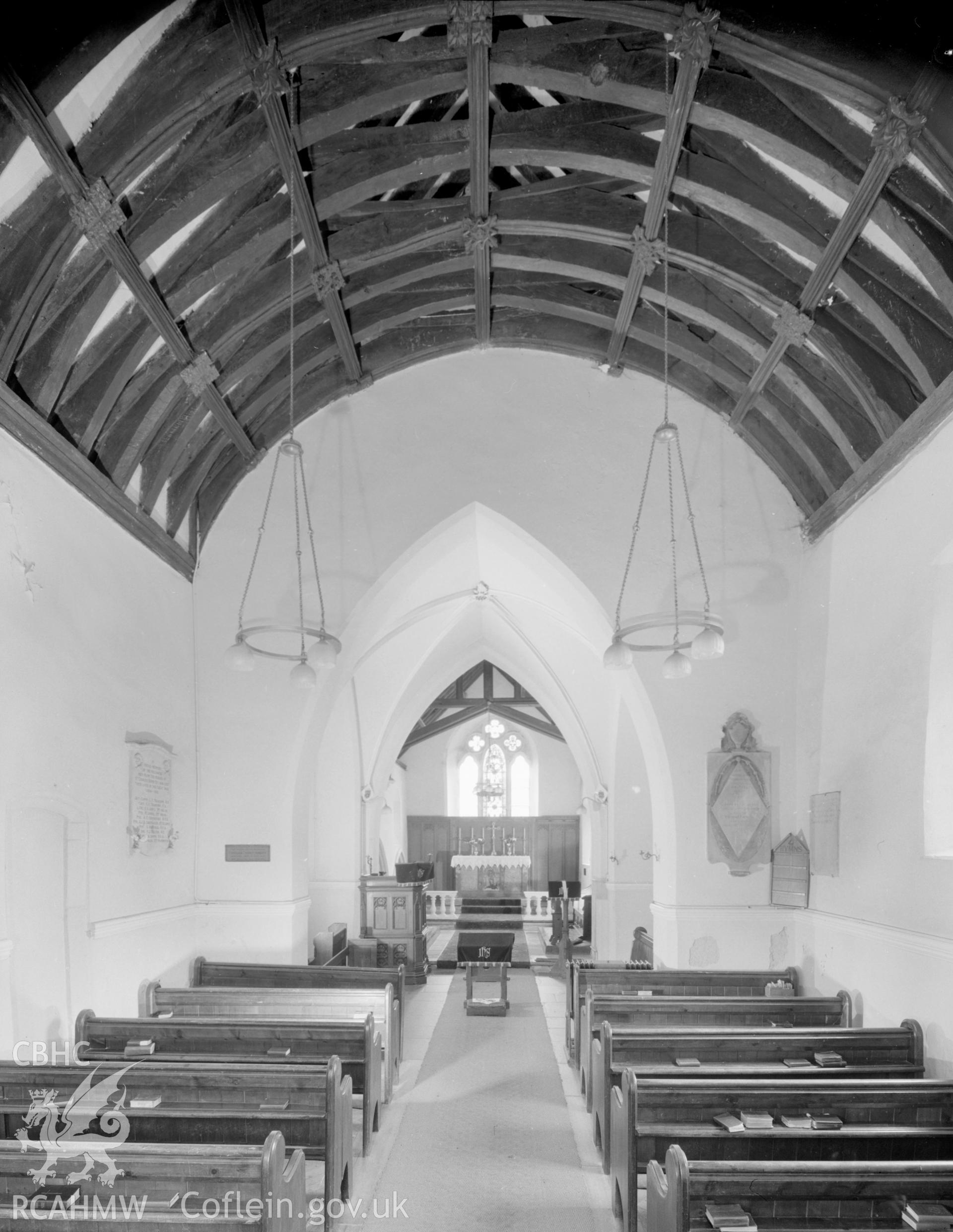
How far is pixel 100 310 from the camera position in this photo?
571cm

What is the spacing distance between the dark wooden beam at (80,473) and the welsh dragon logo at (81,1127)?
3.36m

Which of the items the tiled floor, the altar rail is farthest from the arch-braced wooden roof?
the altar rail

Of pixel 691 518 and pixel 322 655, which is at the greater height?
pixel 691 518

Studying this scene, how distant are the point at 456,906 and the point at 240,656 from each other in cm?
1381

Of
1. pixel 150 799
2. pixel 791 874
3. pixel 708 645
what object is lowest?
pixel 791 874

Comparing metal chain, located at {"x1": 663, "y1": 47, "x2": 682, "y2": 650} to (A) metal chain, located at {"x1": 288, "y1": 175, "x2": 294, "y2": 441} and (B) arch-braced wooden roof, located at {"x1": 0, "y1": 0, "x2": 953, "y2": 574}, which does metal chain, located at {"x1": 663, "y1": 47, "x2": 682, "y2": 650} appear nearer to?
(B) arch-braced wooden roof, located at {"x1": 0, "y1": 0, "x2": 953, "y2": 574}

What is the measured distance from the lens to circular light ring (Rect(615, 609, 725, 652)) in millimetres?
6645

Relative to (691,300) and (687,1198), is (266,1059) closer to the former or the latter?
(687,1198)

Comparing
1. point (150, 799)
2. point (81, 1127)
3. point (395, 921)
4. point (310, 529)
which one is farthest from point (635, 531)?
point (395, 921)

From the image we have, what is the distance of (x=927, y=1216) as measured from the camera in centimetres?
365

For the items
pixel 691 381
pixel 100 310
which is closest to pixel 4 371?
pixel 100 310

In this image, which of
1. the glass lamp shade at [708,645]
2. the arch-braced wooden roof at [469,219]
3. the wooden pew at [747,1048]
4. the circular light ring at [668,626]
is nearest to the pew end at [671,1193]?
the wooden pew at [747,1048]

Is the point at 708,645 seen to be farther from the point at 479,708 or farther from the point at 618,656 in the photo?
the point at 479,708

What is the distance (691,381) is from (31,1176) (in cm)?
727
